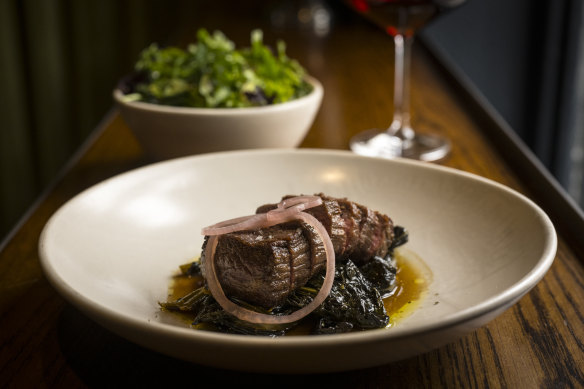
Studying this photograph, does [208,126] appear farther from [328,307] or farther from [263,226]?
[328,307]

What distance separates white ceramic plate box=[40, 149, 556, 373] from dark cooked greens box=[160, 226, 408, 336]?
0.05 m

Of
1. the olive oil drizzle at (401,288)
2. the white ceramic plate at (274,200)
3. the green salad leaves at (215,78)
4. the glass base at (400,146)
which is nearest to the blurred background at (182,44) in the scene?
the glass base at (400,146)

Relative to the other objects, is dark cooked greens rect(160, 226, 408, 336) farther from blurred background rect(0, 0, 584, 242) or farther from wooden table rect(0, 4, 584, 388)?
blurred background rect(0, 0, 584, 242)

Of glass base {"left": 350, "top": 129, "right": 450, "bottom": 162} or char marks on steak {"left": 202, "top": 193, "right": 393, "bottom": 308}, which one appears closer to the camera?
char marks on steak {"left": 202, "top": 193, "right": 393, "bottom": 308}

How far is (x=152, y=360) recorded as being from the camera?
1027 mm

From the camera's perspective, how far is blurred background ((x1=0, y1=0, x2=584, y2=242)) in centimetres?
369

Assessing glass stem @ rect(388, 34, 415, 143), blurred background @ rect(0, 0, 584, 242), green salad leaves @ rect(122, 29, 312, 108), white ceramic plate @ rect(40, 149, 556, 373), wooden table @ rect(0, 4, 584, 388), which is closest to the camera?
white ceramic plate @ rect(40, 149, 556, 373)

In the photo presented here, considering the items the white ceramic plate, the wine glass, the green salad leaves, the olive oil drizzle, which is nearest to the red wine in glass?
the wine glass

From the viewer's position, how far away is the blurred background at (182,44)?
369 centimetres

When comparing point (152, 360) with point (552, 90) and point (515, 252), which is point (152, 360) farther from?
point (552, 90)

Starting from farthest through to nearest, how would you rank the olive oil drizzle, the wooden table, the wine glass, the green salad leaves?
the wine glass → the green salad leaves → the olive oil drizzle → the wooden table

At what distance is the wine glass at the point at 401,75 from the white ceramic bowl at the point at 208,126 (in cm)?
30

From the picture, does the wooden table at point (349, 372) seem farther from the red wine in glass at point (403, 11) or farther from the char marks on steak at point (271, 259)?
the red wine in glass at point (403, 11)

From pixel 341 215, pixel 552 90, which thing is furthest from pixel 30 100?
pixel 552 90
